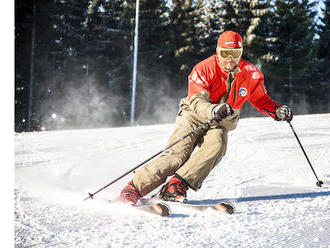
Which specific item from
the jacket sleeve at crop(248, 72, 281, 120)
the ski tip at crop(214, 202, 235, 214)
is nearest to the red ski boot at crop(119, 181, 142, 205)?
the ski tip at crop(214, 202, 235, 214)

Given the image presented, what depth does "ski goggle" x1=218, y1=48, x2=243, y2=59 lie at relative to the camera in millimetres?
1680

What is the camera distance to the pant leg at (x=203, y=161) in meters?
1.67

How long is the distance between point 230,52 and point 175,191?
2.58 ft

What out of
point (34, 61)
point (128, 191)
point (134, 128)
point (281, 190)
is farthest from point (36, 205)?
point (134, 128)

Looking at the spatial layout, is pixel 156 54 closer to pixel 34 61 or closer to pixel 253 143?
pixel 34 61

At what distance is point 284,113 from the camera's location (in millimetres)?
1965

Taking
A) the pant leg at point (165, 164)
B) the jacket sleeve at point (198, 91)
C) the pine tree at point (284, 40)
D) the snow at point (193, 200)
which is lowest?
the snow at point (193, 200)

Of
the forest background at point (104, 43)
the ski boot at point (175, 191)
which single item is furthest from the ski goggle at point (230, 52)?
the forest background at point (104, 43)

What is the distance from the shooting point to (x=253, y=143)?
354 cm

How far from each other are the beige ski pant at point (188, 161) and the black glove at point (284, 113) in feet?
1.19

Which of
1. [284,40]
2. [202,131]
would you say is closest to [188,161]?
[202,131]

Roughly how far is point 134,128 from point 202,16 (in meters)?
3.16

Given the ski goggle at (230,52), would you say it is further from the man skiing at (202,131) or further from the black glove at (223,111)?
the black glove at (223,111)

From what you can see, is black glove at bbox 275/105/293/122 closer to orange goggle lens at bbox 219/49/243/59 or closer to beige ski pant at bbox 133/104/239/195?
beige ski pant at bbox 133/104/239/195
